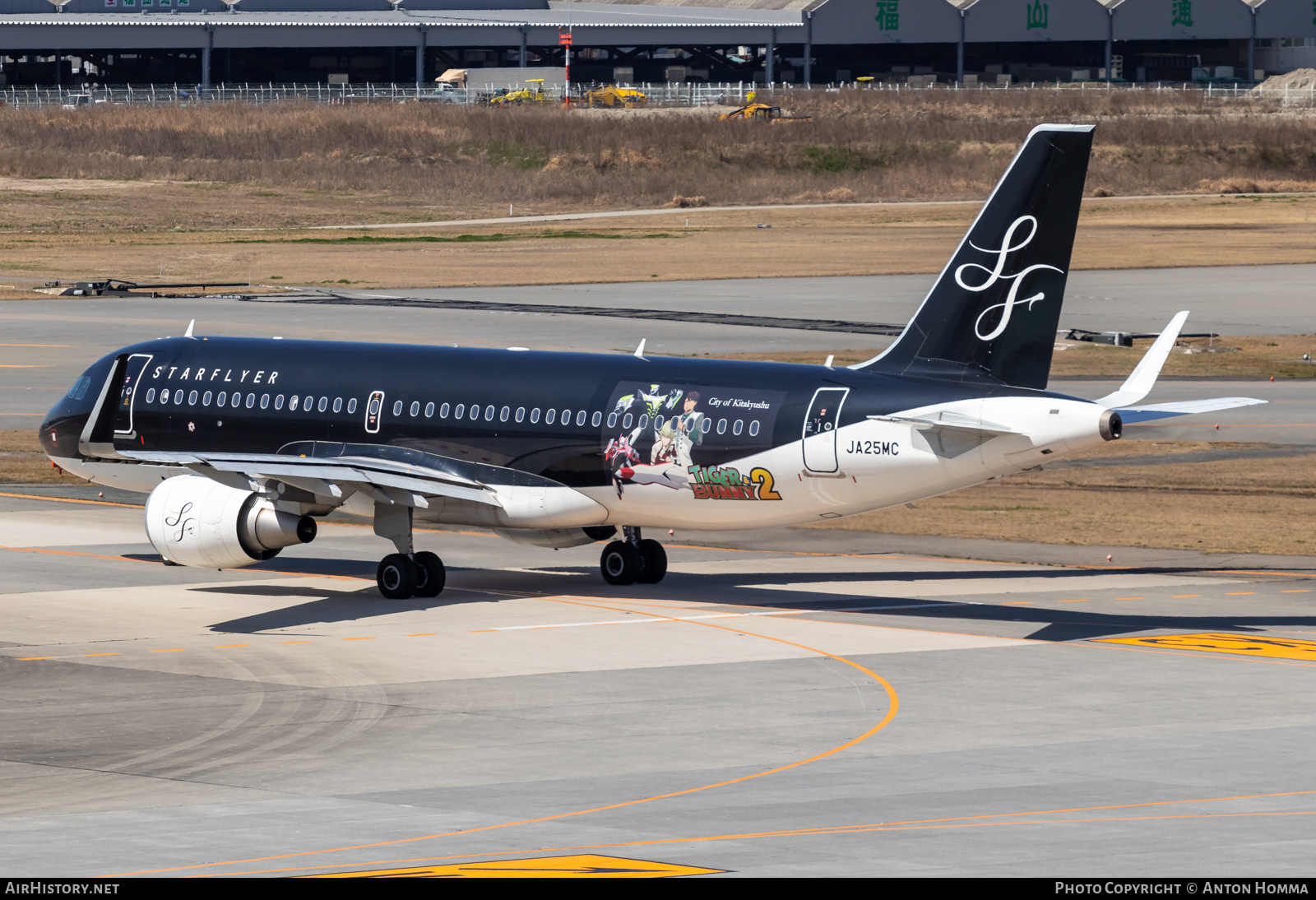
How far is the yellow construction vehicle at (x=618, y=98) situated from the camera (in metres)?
192

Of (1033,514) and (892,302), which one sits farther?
(892,302)

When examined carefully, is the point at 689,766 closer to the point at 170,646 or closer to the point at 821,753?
the point at 821,753

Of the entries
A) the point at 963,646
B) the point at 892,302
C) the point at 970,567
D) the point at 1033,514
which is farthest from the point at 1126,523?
the point at 892,302

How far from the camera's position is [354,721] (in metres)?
29.8

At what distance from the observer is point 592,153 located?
172000mm

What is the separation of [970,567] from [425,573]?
42.0 ft

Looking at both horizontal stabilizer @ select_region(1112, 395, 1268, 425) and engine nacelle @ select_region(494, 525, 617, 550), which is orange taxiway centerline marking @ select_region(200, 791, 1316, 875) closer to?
horizontal stabilizer @ select_region(1112, 395, 1268, 425)

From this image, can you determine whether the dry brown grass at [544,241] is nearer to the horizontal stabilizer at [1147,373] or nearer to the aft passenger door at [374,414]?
the aft passenger door at [374,414]

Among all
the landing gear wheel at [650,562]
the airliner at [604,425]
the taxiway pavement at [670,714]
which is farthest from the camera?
Result: the landing gear wheel at [650,562]

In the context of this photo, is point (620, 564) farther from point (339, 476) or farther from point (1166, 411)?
point (1166, 411)

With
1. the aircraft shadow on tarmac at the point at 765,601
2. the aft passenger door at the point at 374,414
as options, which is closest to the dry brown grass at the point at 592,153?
the aircraft shadow on tarmac at the point at 765,601

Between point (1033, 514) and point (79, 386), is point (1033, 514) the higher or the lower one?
the lower one

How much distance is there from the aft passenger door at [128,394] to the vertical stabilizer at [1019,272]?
62.6ft

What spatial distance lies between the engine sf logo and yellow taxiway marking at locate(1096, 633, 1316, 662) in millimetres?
7075
